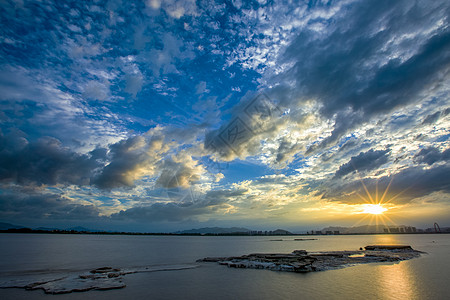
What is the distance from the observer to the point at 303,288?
2684 cm

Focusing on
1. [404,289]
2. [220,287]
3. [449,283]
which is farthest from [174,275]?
[449,283]

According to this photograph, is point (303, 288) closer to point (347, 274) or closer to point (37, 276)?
point (347, 274)

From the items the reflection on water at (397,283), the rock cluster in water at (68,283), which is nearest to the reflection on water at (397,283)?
the reflection on water at (397,283)

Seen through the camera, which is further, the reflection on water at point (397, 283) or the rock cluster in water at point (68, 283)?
the rock cluster in water at point (68, 283)

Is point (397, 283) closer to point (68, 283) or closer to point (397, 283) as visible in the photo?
point (397, 283)

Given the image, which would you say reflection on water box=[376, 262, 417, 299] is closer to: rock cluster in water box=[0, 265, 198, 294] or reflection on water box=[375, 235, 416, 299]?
reflection on water box=[375, 235, 416, 299]

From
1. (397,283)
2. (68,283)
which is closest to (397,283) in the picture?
A: (397,283)

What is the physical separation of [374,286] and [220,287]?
18863mm

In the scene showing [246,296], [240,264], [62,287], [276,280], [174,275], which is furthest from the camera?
[240,264]

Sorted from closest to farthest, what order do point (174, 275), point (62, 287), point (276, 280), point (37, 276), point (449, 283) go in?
1. point (62, 287)
2. point (449, 283)
3. point (276, 280)
4. point (37, 276)
5. point (174, 275)

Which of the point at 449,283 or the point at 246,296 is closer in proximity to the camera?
the point at 246,296

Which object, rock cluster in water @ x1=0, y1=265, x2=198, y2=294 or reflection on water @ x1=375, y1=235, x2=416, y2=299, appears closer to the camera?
reflection on water @ x1=375, y1=235, x2=416, y2=299

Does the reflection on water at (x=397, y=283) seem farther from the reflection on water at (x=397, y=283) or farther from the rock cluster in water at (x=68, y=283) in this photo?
the rock cluster in water at (x=68, y=283)

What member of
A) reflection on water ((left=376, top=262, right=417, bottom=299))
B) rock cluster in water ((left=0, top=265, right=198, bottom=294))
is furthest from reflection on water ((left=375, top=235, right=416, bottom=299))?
rock cluster in water ((left=0, top=265, right=198, bottom=294))
